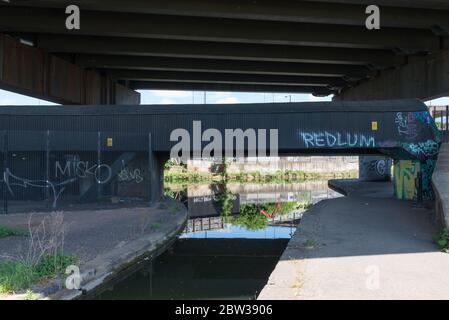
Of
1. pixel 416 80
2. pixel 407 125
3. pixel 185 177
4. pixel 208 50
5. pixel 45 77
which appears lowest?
pixel 185 177

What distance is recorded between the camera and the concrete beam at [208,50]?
25484 mm

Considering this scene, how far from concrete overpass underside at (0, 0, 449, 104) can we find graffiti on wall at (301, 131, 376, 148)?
15.9ft

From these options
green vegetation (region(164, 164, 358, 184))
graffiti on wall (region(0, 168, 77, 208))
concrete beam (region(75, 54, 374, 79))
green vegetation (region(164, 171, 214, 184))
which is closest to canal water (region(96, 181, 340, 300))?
graffiti on wall (region(0, 168, 77, 208))

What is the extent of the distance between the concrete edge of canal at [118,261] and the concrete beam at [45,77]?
12.6 metres

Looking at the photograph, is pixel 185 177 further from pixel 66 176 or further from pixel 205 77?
pixel 66 176

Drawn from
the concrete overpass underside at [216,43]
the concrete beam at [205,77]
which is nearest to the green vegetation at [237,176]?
the concrete beam at [205,77]

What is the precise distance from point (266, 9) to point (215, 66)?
1108 cm

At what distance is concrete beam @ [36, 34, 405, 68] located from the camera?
25.5 metres

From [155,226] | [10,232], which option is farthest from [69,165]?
[10,232]

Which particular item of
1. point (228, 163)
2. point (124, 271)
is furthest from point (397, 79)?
point (228, 163)

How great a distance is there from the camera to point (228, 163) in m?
59.8

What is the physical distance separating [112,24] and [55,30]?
2541 millimetres

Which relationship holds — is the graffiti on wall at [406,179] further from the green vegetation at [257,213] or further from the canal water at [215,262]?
the green vegetation at [257,213]

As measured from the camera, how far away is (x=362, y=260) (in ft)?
30.0
